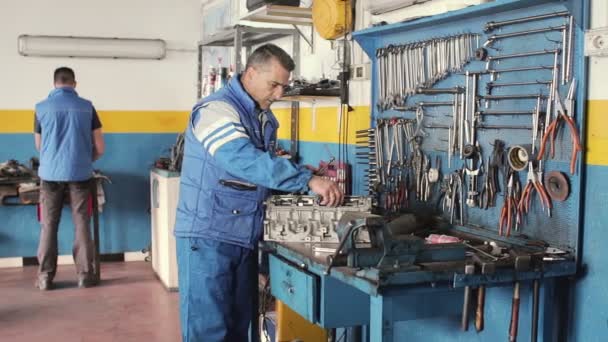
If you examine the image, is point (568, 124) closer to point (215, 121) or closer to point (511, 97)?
point (511, 97)

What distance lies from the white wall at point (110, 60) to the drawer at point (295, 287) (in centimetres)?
320

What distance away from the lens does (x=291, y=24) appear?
383cm

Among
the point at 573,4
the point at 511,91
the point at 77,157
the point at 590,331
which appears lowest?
the point at 590,331

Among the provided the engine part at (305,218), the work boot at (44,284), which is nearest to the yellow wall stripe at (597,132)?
the engine part at (305,218)

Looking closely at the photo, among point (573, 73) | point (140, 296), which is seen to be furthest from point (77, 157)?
point (573, 73)

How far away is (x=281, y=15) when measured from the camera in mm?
3602

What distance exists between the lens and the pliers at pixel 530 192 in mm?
2170

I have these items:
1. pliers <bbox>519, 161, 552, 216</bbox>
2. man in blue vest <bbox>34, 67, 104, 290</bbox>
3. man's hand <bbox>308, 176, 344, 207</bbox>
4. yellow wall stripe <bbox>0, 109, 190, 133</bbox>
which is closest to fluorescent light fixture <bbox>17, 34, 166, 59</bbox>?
yellow wall stripe <bbox>0, 109, 190, 133</bbox>

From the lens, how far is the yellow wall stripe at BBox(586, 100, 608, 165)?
1979mm

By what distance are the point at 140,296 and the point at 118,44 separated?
1.91 m

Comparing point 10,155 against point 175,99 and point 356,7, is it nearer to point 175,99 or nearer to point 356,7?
point 175,99

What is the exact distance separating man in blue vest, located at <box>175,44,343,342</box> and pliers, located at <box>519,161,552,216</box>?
85 centimetres

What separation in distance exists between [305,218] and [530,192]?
73 cm

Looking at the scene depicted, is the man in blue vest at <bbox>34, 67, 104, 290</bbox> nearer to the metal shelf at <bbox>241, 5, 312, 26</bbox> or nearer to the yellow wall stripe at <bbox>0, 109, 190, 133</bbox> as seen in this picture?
the yellow wall stripe at <bbox>0, 109, 190, 133</bbox>
